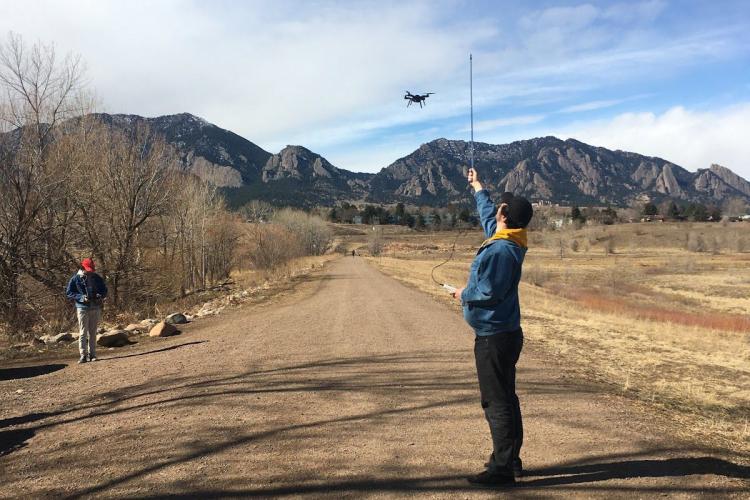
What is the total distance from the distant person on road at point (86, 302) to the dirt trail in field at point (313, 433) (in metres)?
0.49

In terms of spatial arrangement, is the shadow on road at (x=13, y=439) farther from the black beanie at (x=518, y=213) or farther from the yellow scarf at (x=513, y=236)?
the black beanie at (x=518, y=213)

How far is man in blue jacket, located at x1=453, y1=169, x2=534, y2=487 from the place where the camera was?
3.80 m

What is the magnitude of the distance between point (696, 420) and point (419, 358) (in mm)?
4457

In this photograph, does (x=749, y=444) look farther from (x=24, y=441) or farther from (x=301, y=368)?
(x=24, y=441)

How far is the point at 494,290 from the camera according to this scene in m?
3.77

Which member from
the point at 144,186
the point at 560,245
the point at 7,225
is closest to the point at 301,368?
the point at 7,225

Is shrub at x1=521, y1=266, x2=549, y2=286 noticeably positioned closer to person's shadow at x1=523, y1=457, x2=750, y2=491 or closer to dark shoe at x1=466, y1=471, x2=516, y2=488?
person's shadow at x1=523, y1=457, x2=750, y2=491

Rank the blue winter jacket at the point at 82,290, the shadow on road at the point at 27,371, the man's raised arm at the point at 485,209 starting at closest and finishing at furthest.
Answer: the man's raised arm at the point at 485,209 → the shadow on road at the point at 27,371 → the blue winter jacket at the point at 82,290

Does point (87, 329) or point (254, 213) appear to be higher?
point (254, 213)

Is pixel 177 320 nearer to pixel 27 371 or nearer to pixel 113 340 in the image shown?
pixel 113 340

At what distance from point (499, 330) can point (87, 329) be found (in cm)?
903

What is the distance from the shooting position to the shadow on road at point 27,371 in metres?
8.66

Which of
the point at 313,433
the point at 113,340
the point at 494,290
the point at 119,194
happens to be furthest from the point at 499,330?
the point at 119,194

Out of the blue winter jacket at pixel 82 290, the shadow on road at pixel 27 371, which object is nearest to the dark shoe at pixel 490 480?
the shadow on road at pixel 27 371
